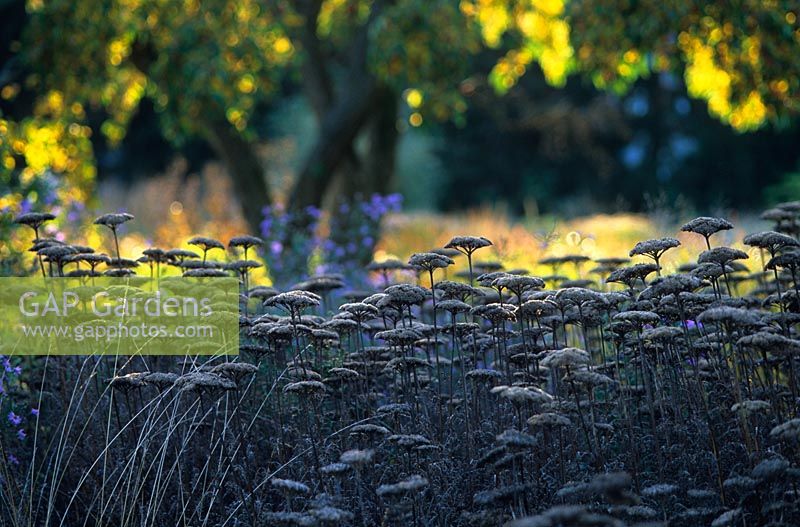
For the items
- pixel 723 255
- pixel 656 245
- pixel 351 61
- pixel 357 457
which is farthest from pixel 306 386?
pixel 351 61

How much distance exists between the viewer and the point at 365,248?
35.5ft

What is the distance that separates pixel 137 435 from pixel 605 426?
7.68ft

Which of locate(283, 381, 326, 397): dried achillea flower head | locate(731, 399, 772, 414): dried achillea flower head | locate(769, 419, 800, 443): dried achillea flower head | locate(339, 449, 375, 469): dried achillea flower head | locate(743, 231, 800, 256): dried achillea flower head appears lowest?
locate(769, 419, 800, 443): dried achillea flower head

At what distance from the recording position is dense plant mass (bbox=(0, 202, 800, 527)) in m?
3.98

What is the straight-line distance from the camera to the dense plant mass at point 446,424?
13.0 ft

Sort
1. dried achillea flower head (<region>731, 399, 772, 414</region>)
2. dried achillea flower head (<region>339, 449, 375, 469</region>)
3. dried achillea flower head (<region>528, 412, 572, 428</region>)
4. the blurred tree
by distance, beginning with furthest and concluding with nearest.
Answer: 1. the blurred tree
2. dried achillea flower head (<region>731, 399, 772, 414</region>)
3. dried achillea flower head (<region>528, 412, 572, 428</region>)
4. dried achillea flower head (<region>339, 449, 375, 469</region>)

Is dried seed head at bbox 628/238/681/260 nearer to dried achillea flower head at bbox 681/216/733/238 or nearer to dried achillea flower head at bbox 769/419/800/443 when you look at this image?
dried achillea flower head at bbox 681/216/733/238

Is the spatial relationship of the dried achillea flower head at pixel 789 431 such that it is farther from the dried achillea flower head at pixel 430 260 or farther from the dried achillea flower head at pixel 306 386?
the dried achillea flower head at pixel 306 386

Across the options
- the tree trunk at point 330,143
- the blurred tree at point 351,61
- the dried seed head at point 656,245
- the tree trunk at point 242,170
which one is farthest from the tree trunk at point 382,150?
the dried seed head at point 656,245

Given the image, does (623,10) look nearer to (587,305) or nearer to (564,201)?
(587,305)

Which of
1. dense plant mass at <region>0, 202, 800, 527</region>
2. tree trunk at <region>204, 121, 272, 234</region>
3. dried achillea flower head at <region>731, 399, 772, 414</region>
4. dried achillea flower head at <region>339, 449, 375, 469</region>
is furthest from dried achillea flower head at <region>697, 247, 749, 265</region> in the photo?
tree trunk at <region>204, 121, 272, 234</region>

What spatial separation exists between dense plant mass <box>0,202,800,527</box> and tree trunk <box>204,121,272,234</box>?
7109mm

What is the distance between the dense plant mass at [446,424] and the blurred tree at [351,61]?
3892mm

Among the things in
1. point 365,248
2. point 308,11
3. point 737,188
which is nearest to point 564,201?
point 737,188
